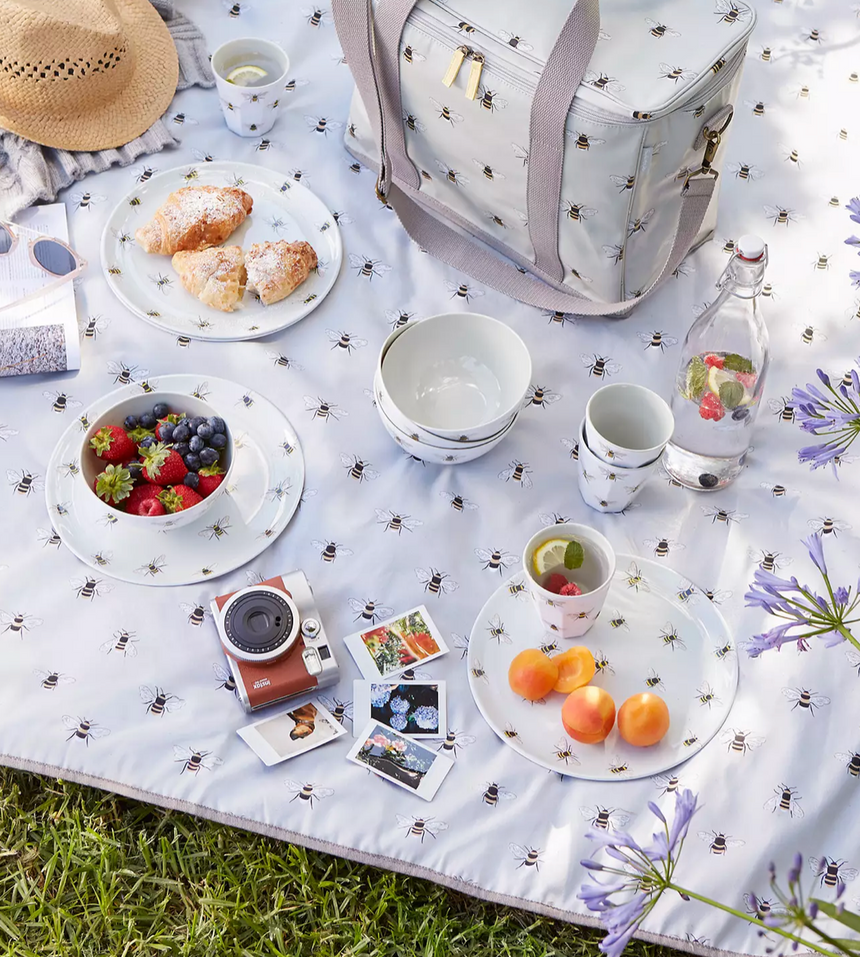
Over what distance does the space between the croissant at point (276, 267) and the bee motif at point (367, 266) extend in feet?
0.28

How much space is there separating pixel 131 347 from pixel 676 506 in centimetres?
84

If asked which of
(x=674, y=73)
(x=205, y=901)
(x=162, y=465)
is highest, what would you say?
(x=674, y=73)

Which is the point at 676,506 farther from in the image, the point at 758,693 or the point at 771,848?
the point at 771,848

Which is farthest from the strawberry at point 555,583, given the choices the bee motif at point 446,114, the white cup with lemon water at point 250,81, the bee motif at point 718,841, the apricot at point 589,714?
the white cup with lemon water at point 250,81

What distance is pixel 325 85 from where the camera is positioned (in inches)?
70.9

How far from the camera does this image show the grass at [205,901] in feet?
3.87

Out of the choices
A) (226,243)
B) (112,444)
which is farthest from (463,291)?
(112,444)

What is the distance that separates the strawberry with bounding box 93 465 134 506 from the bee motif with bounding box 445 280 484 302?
1.98 feet

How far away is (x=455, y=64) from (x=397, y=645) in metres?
0.78

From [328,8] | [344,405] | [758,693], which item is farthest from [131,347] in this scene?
[758,693]

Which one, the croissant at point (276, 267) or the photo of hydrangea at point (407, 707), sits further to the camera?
the croissant at point (276, 267)

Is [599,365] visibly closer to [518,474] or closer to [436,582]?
[518,474]

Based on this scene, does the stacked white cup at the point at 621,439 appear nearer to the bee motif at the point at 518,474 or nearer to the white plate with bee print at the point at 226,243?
the bee motif at the point at 518,474

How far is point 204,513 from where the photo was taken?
1.37 m
